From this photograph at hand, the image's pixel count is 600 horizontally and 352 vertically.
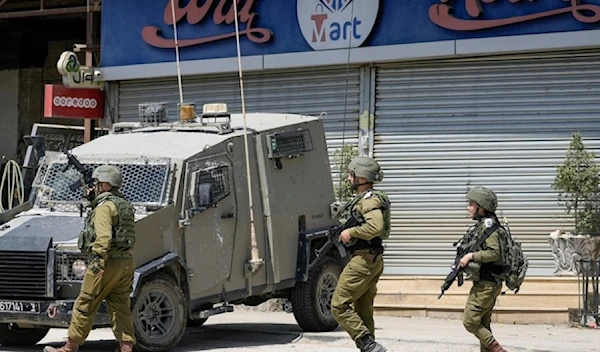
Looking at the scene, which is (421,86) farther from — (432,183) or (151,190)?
(151,190)

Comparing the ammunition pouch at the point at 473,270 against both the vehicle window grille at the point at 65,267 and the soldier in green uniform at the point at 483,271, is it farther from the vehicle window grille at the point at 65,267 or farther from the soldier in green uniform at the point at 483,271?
the vehicle window grille at the point at 65,267

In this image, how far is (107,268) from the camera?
987cm

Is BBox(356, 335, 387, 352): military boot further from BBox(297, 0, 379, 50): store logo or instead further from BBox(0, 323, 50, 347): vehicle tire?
BBox(297, 0, 379, 50): store logo

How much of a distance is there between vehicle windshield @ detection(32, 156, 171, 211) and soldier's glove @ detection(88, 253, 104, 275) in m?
1.17

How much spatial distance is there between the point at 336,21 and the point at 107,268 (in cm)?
774

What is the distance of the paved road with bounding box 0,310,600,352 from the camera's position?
11.4m

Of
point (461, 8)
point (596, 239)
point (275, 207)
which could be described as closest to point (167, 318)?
point (275, 207)

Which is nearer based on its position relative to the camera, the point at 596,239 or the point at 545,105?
the point at 596,239

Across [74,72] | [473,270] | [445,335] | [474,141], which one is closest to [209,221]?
[473,270]

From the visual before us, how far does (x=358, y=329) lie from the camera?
32.4 ft

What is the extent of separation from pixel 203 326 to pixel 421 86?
15.4 feet

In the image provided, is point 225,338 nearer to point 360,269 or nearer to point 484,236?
point 360,269

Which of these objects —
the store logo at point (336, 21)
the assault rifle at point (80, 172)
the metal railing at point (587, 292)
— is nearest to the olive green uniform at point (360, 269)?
the assault rifle at point (80, 172)

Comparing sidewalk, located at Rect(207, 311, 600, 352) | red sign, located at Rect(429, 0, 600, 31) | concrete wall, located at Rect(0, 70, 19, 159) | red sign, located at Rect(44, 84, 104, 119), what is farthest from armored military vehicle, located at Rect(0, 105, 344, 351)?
concrete wall, located at Rect(0, 70, 19, 159)
